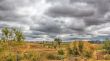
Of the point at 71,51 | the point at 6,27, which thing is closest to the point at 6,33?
the point at 6,27

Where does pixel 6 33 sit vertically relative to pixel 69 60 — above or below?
above

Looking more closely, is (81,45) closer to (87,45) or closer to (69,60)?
(87,45)

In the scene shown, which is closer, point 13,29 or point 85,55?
point 85,55

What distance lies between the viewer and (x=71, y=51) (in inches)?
1633

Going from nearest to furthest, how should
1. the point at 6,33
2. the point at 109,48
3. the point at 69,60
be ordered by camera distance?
1. the point at 69,60
2. the point at 6,33
3. the point at 109,48

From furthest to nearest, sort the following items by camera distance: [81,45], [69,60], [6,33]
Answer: [6,33] → [69,60] → [81,45]

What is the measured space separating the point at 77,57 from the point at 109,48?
1702 inches

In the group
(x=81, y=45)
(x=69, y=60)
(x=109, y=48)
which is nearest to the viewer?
(x=81, y=45)

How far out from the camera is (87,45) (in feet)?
136

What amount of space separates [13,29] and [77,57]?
3158 centimetres

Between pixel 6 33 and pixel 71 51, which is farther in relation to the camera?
pixel 6 33

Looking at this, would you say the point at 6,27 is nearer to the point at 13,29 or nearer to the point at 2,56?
the point at 13,29

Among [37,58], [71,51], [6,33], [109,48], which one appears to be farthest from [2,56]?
[109,48]

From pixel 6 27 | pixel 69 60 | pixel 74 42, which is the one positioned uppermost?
pixel 6 27
